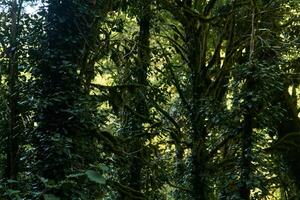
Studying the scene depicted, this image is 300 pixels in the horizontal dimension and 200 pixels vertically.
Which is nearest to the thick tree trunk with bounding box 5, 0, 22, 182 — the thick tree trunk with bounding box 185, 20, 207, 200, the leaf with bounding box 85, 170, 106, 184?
the leaf with bounding box 85, 170, 106, 184

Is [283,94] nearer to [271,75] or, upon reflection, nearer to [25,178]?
[271,75]

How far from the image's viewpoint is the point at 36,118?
5.25 m

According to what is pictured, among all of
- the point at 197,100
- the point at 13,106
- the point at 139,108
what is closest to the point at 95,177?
the point at 13,106

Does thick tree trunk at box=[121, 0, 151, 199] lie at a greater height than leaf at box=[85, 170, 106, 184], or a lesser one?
greater

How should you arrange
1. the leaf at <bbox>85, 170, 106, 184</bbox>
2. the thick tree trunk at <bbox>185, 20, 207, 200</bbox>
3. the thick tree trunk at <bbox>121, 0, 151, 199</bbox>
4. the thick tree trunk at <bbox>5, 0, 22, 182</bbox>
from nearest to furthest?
the leaf at <bbox>85, 170, 106, 184</bbox>, the thick tree trunk at <bbox>5, 0, 22, 182</bbox>, the thick tree trunk at <bbox>121, 0, 151, 199</bbox>, the thick tree trunk at <bbox>185, 20, 207, 200</bbox>

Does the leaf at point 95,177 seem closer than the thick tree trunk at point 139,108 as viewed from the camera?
Yes

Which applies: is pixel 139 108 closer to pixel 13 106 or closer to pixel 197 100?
pixel 197 100

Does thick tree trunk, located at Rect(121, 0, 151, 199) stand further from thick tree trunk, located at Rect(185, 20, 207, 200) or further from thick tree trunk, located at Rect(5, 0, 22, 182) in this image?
thick tree trunk, located at Rect(5, 0, 22, 182)

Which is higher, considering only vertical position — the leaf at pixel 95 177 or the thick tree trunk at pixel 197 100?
the thick tree trunk at pixel 197 100

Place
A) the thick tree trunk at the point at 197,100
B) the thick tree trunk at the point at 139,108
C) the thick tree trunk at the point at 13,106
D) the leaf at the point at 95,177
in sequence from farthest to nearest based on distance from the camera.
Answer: the thick tree trunk at the point at 197,100 < the thick tree trunk at the point at 139,108 < the thick tree trunk at the point at 13,106 < the leaf at the point at 95,177

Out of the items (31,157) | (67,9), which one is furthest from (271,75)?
(31,157)

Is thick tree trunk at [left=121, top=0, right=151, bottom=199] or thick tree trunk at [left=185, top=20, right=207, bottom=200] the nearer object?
thick tree trunk at [left=121, top=0, right=151, bottom=199]

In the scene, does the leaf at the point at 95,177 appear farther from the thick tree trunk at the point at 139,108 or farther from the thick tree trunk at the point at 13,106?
the thick tree trunk at the point at 139,108

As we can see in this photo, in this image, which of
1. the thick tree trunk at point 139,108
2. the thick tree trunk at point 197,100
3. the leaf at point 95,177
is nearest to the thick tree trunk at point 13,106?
the thick tree trunk at point 139,108
